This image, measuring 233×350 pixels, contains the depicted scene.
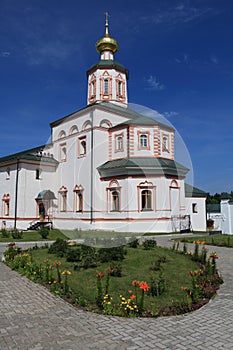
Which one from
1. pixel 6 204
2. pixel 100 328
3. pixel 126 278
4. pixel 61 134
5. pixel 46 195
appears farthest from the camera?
pixel 61 134

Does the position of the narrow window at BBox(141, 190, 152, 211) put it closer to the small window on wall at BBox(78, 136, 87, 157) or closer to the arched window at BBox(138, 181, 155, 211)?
the arched window at BBox(138, 181, 155, 211)

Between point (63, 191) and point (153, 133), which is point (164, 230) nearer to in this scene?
point (153, 133)

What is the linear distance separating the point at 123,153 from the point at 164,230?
6597 mm

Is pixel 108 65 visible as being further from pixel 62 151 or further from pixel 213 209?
pixel 213 209

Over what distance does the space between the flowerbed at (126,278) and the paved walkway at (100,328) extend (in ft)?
1.02

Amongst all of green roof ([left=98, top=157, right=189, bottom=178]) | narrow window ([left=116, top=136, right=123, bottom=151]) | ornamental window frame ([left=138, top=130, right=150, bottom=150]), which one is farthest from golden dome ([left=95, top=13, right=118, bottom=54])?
green roof ([left=98, top=157, right=189, bottom=178])

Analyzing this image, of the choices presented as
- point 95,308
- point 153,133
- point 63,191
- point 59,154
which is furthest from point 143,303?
point 59,154

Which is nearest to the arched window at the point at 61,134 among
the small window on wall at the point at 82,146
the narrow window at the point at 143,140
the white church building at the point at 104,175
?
the white church building at the point at 104,175

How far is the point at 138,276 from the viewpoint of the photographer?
8125mm

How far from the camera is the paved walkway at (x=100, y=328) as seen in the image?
434cm

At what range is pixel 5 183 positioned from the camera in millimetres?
27297

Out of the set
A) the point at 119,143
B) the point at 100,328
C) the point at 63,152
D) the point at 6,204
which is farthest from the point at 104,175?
the point at 100,328

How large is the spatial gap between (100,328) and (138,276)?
3.32 metres

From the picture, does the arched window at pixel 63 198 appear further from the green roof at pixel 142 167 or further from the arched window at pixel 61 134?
the green roof at pixel 142 167
